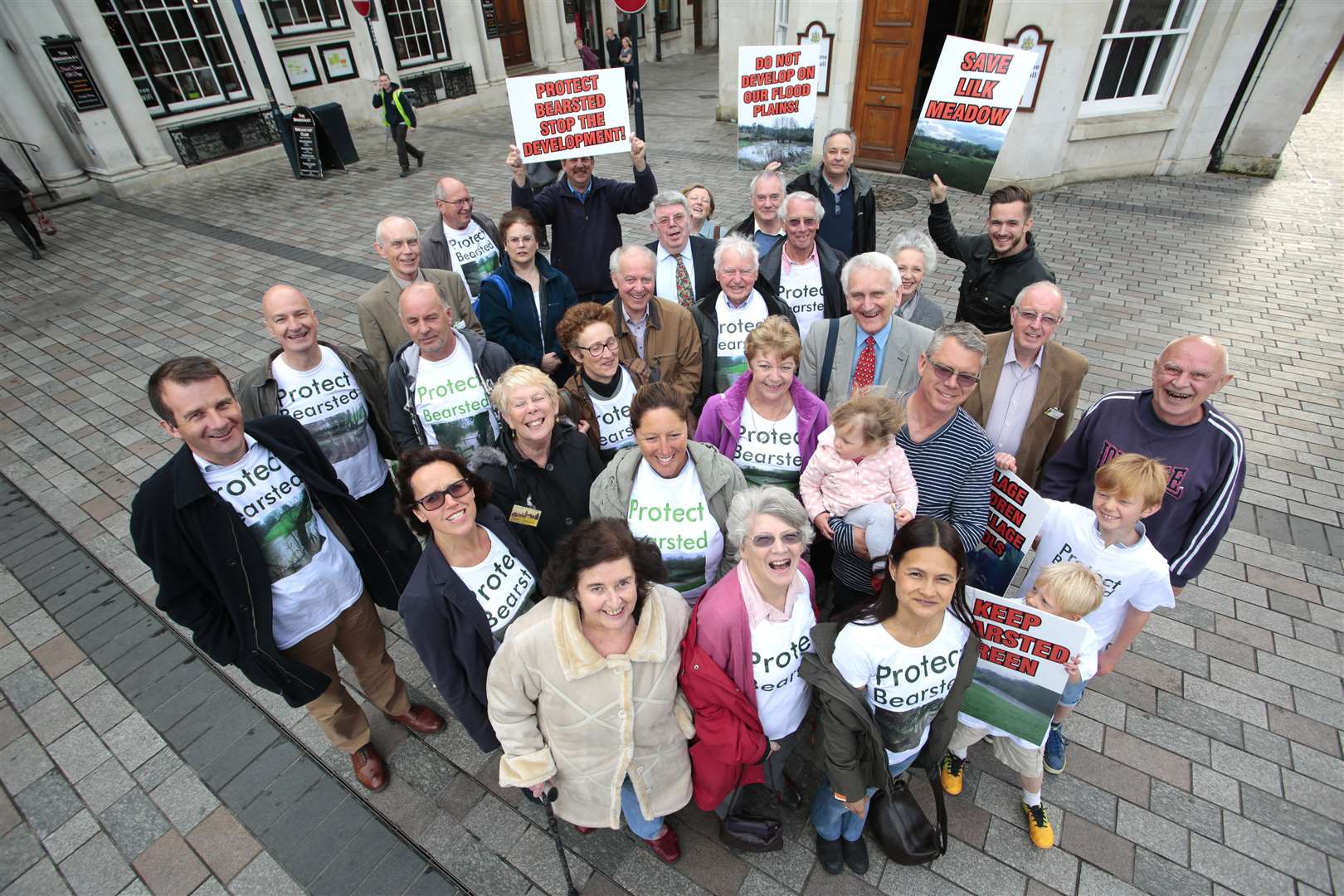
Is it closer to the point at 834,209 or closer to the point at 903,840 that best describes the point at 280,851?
the point at 903,840

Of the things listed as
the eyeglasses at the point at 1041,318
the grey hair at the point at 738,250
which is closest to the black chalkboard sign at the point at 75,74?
the grey hair at the point at 738,250

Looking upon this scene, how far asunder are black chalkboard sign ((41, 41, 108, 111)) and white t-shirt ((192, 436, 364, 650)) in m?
14.2

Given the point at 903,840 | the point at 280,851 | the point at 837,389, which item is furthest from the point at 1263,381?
the point at 280,851

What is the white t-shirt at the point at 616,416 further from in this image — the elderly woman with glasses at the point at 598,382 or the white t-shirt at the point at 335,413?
the white t-shirt at the point at 335,413

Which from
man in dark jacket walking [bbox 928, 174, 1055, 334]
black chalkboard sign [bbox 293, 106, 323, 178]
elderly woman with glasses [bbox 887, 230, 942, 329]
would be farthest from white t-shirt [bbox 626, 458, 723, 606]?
black chalkboard sign [bbox 293, 106, 323, 178]

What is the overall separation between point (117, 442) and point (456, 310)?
4.02m

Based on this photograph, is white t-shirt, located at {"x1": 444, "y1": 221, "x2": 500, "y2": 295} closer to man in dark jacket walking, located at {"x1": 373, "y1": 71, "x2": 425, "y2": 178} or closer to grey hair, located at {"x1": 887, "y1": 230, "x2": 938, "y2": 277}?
grey hair, located at {"x1": 887, "y1": 230, "x2": 938, "y2": 277}

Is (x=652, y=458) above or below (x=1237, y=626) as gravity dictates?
above

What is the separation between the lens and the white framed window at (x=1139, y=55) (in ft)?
31.9

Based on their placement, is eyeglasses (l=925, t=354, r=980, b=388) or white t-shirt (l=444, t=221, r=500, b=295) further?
white t-shirt (l=444, t=221, r=500, b=295)

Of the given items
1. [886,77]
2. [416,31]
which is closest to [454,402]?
[886,77]

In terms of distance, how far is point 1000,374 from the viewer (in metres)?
3.45

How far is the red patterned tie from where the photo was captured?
3607 millimetres

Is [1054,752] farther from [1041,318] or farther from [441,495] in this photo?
[441,495]
